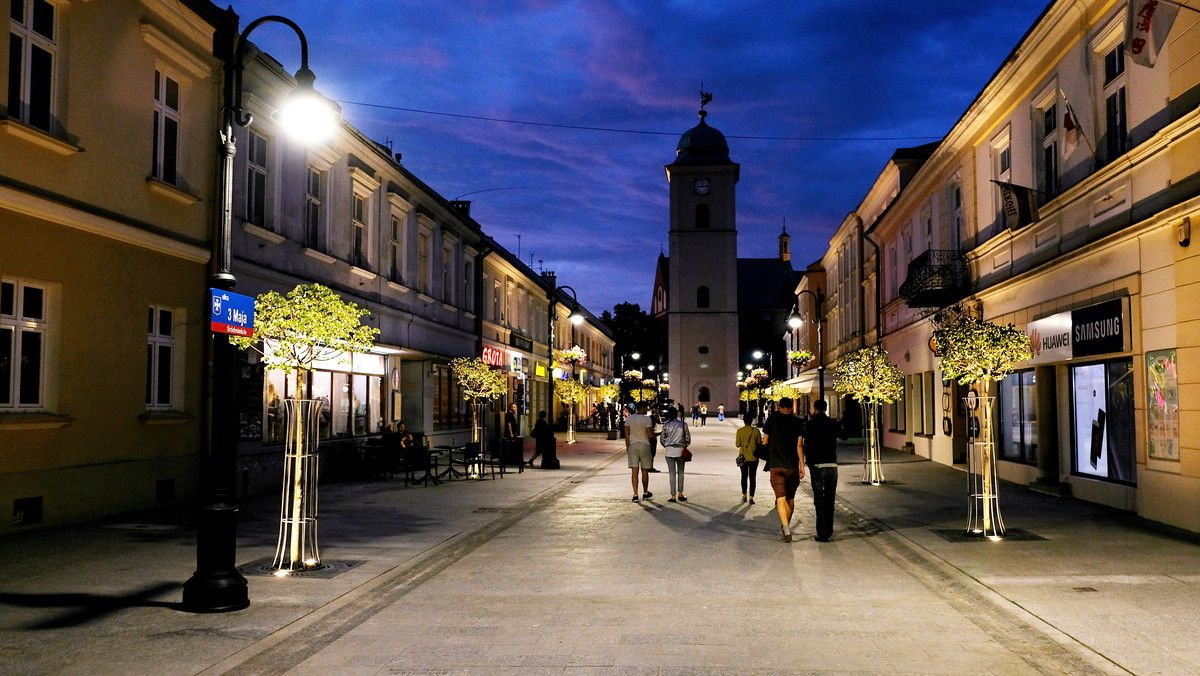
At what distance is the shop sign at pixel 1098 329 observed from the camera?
14048mm

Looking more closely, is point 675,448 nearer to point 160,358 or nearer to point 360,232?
point 160,358

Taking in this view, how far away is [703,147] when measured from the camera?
8519 cm

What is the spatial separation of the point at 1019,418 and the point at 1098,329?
542 cm

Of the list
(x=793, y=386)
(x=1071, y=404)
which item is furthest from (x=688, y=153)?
(x=1071, y=404)

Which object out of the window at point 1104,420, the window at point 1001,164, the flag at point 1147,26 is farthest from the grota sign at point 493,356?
the flag at point 1147,26

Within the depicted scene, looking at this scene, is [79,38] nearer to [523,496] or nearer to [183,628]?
[183,628]

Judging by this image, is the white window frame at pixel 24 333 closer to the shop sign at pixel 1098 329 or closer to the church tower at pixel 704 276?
the shop sign at pixel 1098 329

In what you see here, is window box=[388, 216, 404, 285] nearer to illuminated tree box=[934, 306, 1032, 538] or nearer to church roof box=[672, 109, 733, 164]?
illuminated tree box=[934, 306, 1032, 538]

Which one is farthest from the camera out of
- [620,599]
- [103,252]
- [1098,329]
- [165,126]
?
[165,126]

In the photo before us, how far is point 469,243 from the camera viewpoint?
33.5 metres

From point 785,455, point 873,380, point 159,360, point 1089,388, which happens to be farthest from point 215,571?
point 873,380

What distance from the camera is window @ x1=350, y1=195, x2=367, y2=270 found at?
22.9 m

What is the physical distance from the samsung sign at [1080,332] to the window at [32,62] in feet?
52.1

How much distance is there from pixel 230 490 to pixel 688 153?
264 feet
